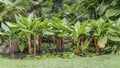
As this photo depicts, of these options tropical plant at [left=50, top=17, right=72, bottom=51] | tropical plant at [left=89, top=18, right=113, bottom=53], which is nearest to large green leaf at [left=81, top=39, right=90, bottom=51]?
tropical plant at [left=89, top=18, right=113, bottom=53]

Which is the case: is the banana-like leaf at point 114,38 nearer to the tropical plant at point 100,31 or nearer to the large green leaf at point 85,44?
the tropical plant at point 100,31

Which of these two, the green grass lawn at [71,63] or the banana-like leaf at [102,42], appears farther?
the banana-like leaf at [102,42]

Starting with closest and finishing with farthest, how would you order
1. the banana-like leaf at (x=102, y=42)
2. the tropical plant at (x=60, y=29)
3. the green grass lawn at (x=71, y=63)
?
1. the green grass lawn at (x=71, y=63)
2. the banana-like leaf at (x=102, y=42)
3. the tropical plant at (x=60, y=29)

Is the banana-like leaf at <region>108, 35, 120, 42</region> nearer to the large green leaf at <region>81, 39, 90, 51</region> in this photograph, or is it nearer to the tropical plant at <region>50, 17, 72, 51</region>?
the large green leaf at <region>81, 39, 90, 51</region>

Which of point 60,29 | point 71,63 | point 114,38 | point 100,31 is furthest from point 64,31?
point 71,63

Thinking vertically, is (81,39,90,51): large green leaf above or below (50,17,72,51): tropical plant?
below

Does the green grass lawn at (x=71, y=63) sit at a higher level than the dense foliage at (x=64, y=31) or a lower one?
lower

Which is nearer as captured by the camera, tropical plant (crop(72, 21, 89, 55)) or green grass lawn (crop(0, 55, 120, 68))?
green grass lawn (crop(0, 55, 120, 68))

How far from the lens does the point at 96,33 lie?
5.66m

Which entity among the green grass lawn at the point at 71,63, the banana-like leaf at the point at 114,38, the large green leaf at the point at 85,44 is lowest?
the green grass lawn at the point at 71,63

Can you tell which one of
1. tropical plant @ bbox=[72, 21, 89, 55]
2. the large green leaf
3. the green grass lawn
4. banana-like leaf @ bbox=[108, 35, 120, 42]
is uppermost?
tropical plant @ bbox=[72, 21, 89, 55]

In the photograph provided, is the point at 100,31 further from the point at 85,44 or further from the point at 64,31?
the point at 64,31

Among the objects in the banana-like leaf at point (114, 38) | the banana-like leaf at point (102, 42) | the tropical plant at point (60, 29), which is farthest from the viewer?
the tropical plant at point (60, 29)

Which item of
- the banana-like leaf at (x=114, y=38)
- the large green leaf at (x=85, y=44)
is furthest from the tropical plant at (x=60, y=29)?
the banana-like leaf at (x=114, y=38)
